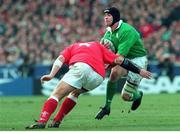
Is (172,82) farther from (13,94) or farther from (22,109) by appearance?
(22,109)

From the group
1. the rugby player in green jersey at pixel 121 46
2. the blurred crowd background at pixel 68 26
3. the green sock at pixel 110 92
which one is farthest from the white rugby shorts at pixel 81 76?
the blurred crowd background at pixel 68 26

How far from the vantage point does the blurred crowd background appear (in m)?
31.3

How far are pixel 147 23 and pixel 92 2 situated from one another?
10.8ft

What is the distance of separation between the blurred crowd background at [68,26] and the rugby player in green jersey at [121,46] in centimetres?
1239

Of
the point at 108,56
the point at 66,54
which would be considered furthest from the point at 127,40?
the point at 66,54

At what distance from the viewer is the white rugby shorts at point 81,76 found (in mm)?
13859

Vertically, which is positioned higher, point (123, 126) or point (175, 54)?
point (123, 126)

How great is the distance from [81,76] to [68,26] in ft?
63.5

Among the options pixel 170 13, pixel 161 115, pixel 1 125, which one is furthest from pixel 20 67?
pixel 1 125

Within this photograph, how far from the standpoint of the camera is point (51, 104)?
13695mm

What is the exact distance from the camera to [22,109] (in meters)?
20.8

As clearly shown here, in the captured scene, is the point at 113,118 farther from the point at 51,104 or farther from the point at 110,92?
the point at 51,104

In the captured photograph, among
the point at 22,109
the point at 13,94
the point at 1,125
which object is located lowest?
the point at 13,94

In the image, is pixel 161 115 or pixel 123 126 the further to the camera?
pixel 161 115
